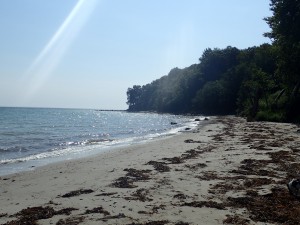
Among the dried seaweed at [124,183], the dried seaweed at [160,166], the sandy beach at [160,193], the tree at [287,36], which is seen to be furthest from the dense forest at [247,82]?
the dried seaweed at [124,183]

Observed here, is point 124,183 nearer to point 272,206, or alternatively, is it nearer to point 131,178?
point 131,178

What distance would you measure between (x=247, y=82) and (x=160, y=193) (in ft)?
187

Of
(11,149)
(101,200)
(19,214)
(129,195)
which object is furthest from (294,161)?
(11,149)

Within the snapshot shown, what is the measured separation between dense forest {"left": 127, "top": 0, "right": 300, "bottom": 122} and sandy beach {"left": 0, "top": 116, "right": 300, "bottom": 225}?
22902mm

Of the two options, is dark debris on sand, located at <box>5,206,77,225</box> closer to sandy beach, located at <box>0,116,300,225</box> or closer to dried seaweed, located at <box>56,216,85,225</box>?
sandy beach, located at <box>0,116,300,225</box>

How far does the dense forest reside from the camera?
33844mm

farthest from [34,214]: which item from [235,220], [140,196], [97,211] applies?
[235,220]

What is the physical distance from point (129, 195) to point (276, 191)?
381cm

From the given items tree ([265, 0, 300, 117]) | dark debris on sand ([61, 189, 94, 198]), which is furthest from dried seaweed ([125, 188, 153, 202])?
tree ([265, 0, 300, 117])

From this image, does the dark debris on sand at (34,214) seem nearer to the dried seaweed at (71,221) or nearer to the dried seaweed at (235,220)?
the dried seaweed at (71,221)

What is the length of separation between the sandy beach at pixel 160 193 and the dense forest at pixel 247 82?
22.9 meters

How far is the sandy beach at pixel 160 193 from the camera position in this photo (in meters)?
6.95

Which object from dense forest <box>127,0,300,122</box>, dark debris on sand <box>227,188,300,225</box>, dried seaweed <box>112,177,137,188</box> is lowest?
dark debris on sand <box>227,188,300,225</box>

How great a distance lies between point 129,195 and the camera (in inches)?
345
